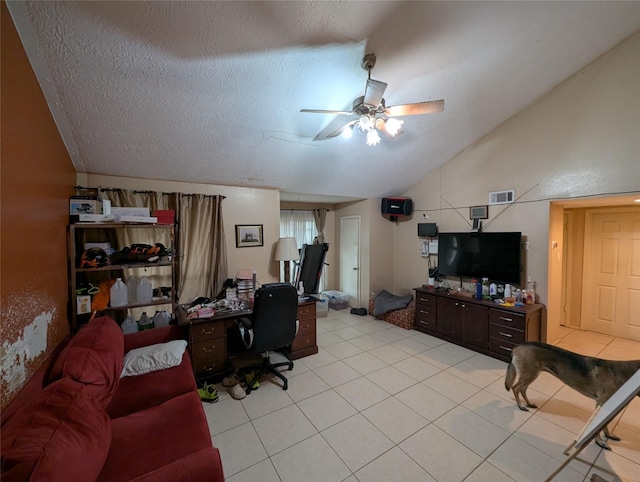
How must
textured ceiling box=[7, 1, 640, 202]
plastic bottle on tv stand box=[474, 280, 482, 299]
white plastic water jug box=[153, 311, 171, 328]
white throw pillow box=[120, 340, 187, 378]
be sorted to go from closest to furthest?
textured ceiling box=[7, 1, 640, 202]
white throw pillow box=[120, 340, 187, 378]
white plastic water jug box=[153, 311, 171, 328]
plastic bottle on tv stand box=[474, 280, 482, 299]

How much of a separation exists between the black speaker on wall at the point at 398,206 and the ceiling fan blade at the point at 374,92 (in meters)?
2.95

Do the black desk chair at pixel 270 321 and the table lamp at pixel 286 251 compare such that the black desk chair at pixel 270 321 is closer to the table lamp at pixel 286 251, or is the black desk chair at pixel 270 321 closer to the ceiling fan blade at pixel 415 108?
the table lamp at pixel 286 251

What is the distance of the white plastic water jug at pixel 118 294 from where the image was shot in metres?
2.57

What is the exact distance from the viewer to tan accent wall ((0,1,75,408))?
1.30m

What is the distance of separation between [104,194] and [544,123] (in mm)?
5329

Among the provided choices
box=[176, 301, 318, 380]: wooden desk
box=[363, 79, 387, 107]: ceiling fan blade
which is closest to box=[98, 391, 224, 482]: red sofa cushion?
box=[176, 301, 318, 380]: wooden desk

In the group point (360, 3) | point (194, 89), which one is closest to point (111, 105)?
point (194, 89)

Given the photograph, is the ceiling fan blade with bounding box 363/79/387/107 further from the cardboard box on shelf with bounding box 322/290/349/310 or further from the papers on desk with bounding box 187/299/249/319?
the cardboard box on shelf with bounding box 322/290/349/310

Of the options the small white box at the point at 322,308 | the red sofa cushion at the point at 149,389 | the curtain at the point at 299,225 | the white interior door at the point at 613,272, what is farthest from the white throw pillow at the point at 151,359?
the white interior door at the point at 613,272

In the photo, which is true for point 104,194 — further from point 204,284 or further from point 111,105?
point 204,284

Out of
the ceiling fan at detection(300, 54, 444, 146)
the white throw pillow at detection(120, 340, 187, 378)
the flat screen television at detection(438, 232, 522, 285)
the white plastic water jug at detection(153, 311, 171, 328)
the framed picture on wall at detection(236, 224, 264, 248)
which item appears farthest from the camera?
the framed picture on wall at detection(236, 224, 264, 248)

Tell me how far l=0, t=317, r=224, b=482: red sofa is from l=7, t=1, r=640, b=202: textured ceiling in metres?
1.80

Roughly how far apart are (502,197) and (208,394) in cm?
431

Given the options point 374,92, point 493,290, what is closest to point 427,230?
point 493,290
